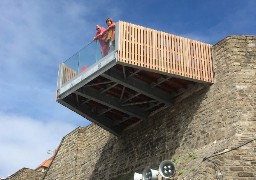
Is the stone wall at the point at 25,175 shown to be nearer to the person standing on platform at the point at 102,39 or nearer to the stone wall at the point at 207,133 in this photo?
the stone wall at the point at 207,133

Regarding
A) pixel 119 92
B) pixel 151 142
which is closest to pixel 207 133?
pixel 151 142

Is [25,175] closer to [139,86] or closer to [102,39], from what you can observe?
[139,86]

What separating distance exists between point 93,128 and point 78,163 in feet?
5.17

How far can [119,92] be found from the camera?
532 inches

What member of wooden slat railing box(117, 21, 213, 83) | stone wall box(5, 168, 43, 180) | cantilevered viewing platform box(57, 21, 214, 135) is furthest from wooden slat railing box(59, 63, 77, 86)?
stone wall box(5, 168, 43, 180)

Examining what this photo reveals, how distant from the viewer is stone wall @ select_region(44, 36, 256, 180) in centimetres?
1009

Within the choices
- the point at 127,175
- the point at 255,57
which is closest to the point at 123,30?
the point at 255,57

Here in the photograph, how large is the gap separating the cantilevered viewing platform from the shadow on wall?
42 cm

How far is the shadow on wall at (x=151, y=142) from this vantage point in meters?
12.5

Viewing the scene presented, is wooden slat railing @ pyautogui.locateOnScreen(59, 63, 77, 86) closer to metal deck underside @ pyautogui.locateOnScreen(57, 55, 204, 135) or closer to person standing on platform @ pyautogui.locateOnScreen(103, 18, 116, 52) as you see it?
metal deck underside @ pyautogui.locateOnScreen(57, 55, 204, 135)

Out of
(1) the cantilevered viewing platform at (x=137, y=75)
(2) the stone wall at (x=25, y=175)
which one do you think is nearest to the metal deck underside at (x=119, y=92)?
(1) the cantilevered viewing platform at (x=137, y=75)

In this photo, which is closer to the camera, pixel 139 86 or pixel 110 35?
pixel 110 35

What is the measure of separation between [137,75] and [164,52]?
1.06m

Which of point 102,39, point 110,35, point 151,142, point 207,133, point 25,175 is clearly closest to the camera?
point 207,133
